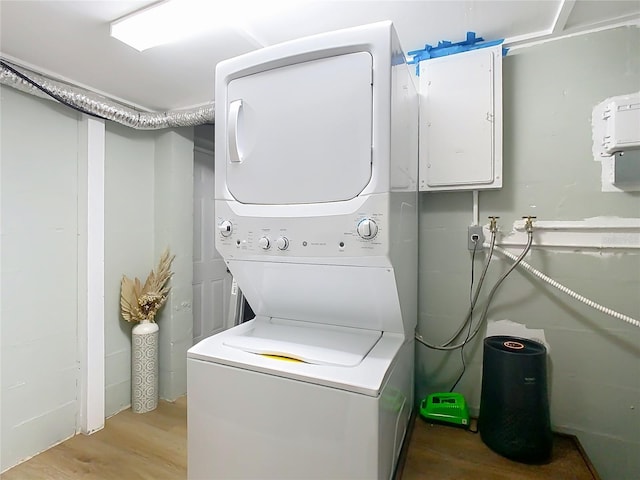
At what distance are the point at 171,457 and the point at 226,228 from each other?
1510 millimetres

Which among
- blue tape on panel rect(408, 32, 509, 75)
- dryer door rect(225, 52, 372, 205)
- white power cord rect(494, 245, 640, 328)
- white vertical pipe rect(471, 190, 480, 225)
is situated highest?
blue tape on panel rect(408, 32, 509, 75)

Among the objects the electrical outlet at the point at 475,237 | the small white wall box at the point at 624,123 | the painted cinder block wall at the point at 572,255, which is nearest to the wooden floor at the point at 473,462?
the painted cinder block wall at the point at 572,255

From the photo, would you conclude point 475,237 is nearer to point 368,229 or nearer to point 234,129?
point 368,229

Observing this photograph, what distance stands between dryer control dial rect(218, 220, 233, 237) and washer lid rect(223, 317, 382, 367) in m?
0.39

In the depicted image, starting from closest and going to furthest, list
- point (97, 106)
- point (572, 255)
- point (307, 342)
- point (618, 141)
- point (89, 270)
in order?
point (307, 342), point (618, 141), point (572, 255), point (97, 106), point (89, 270)

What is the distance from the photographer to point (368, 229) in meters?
0.92

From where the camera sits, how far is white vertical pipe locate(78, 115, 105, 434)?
79.8 inches

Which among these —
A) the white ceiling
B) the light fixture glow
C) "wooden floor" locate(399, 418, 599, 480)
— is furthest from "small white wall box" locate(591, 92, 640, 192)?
the light fixture glow

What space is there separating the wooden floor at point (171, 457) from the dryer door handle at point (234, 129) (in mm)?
1259

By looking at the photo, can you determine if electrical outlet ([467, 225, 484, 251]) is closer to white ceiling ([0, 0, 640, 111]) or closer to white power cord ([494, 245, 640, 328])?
white power cord ([494, 245, 640, 328])

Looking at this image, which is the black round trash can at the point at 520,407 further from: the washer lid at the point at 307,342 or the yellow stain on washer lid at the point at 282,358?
the yellow stain on washer lid at the point at 282,358

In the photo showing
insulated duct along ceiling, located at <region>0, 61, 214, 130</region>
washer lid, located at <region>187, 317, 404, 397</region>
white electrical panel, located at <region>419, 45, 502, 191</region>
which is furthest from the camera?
insulated duct along ceiling, located at <region>0, 61, 214, 130</region>

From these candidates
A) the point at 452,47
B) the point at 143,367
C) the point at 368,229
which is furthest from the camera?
the point at 143,367

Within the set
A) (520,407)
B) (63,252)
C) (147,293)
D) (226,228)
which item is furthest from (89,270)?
(520,407)
